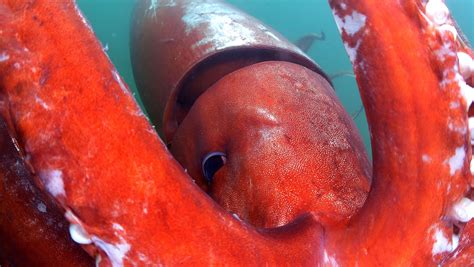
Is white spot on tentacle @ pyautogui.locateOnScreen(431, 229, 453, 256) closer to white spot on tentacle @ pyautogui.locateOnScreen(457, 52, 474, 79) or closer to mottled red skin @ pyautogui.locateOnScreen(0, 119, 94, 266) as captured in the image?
white spot on tentacle @ pyautogui.locateOnScreen(457, 52, 474, 79)

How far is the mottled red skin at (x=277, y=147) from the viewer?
1.56 metres

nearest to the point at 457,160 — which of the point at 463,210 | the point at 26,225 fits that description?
the point at 463,210

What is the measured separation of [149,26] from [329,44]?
46.8m

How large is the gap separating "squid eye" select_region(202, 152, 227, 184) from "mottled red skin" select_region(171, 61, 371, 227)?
0.04 metres

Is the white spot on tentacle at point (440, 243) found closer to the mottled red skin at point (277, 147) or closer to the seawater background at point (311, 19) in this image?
the mottled red skin at point (277, 147)

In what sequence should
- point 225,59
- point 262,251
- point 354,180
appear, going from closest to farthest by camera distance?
1. point 262,251
2. point 354,180
3. point 225,59

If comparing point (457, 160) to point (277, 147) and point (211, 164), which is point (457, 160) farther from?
point (211, 164)

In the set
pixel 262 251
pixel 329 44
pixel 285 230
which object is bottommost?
pixel 329 44

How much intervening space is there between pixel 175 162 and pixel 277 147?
0.86 m

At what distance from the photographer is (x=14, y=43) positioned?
2.79ft

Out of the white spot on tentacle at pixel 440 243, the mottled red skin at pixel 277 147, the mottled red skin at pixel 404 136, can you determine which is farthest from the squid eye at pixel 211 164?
the white spot on tentacle at pixel 440 243

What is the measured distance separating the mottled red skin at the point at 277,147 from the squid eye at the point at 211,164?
4cm

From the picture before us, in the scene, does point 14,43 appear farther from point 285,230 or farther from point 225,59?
point 225,59

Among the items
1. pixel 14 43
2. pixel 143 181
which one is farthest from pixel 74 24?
pixel 143 181
